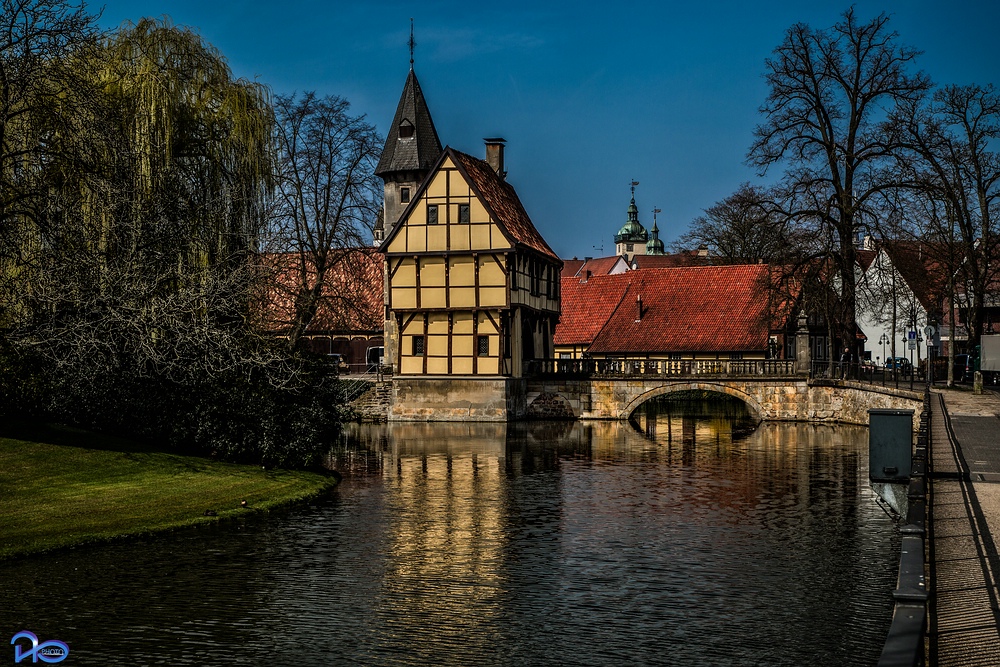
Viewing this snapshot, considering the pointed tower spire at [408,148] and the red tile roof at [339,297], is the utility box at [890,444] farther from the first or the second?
the pointed tower spire at [408,148]

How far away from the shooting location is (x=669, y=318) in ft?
184

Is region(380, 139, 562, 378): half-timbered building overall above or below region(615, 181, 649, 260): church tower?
below

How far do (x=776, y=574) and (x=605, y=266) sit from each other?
11534 cm

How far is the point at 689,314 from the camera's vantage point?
5562cm

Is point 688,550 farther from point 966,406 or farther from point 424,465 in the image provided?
point 966,406

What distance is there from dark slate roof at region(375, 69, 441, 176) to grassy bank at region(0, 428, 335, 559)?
2694 centimetres

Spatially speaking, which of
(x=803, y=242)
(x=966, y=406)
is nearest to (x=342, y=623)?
(x=966, y=406)

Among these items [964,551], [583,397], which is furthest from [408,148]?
[964,551]

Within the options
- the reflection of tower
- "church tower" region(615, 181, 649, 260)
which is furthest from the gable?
"church tower" region(615, 181, 649, 260)

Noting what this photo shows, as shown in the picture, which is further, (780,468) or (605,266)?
(605,266)

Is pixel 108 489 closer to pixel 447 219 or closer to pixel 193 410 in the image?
pixel 193 410

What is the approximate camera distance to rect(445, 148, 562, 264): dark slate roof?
45.6 m

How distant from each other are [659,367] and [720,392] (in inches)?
126

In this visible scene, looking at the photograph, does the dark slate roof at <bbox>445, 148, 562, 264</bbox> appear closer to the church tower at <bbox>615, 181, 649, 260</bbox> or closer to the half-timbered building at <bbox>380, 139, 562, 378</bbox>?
the half-timbered building at <bbox>380, 139, 562, 378</bbox>
